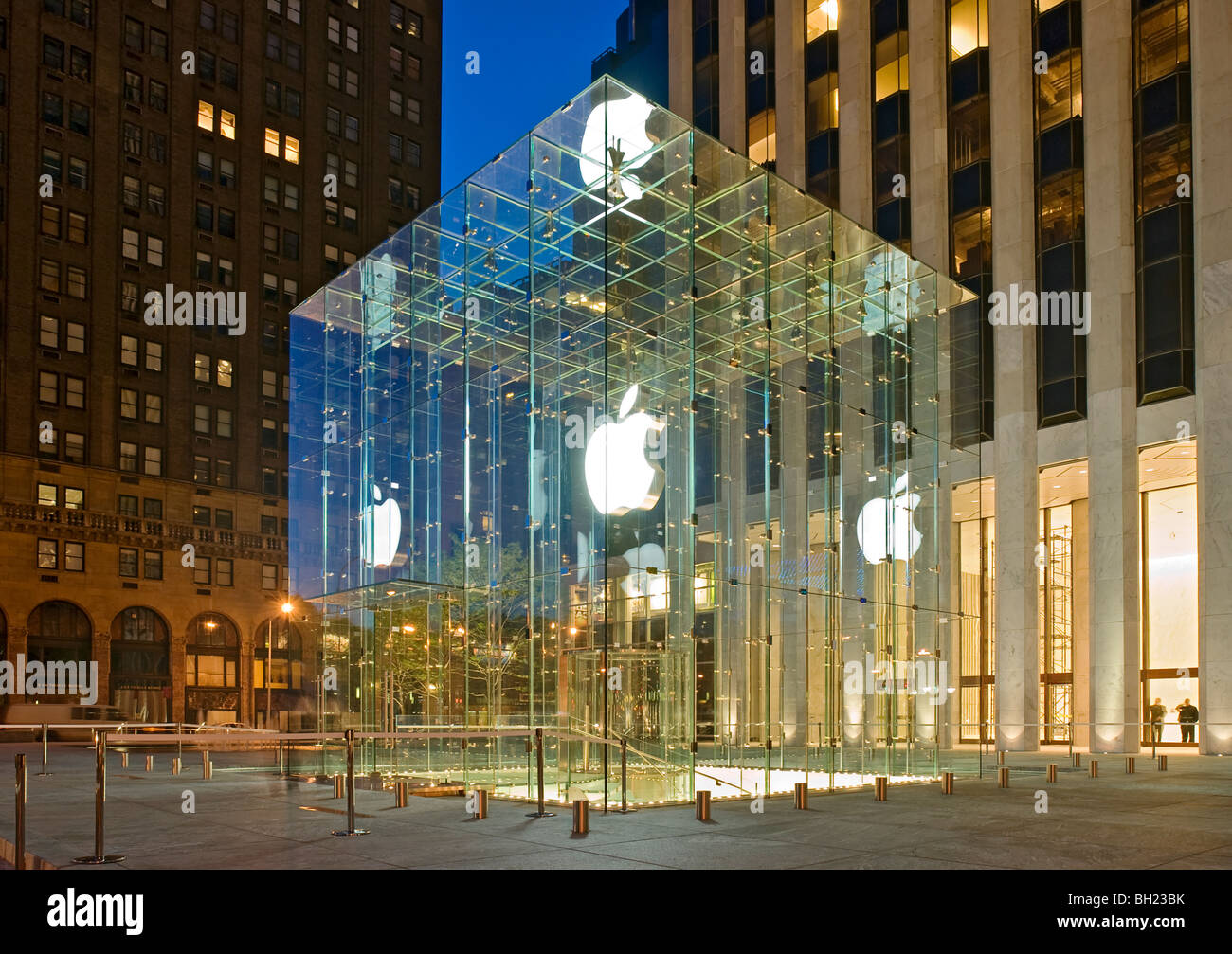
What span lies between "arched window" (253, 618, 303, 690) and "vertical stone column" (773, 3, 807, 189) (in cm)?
3598

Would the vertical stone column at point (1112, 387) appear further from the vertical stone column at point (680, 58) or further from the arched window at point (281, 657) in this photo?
the arched window at point (281, 657)

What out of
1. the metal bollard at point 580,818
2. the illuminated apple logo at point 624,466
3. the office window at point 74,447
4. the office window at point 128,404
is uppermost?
the office window at point 128,404

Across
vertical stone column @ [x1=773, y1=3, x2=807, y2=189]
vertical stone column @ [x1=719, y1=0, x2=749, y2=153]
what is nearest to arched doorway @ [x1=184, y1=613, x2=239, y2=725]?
vertical stone column @ [x1=719, y1=0, x2=749, y2=153]

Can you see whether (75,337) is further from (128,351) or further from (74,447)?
(74,447)

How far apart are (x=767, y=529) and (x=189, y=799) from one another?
9.74 meters

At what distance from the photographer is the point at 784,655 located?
1928 centimetres

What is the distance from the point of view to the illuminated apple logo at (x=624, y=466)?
1611 cm

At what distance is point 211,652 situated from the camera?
6141 centimetres

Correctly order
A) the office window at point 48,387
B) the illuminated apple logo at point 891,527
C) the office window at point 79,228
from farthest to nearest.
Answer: the office window at point 79,228 < the office window at point 48,387 < the illuminated apple logo at point 891,527

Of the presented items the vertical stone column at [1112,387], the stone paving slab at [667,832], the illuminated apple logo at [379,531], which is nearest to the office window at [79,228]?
the illuminated apple logo at [379,531]

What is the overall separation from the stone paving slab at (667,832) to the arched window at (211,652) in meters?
44.0

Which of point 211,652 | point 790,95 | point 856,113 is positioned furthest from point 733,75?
point 211,652

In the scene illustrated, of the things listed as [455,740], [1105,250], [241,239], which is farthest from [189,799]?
[241,239]

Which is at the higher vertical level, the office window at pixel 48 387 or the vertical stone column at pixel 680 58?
the vertical stone column at pixel 680 58
